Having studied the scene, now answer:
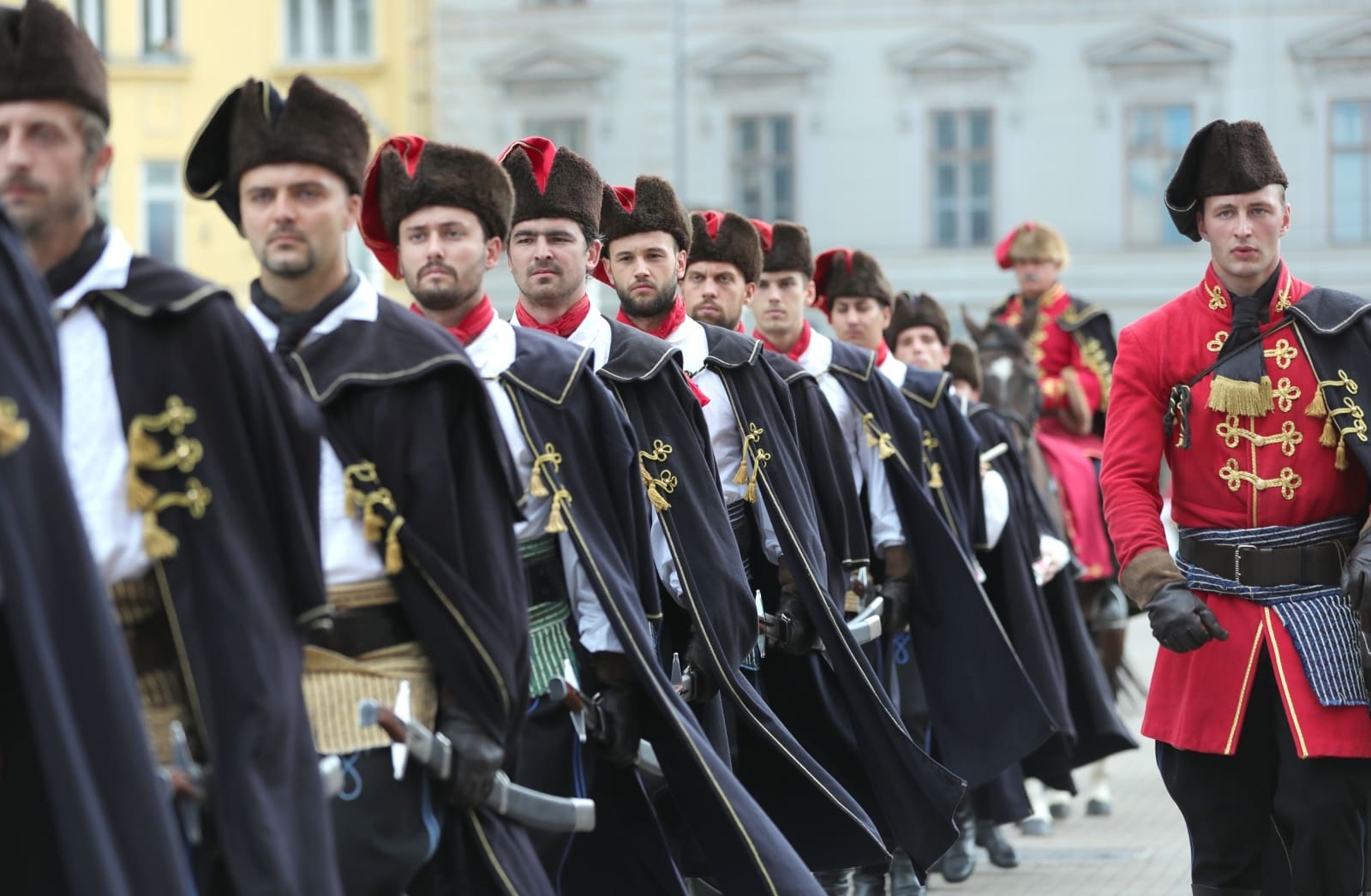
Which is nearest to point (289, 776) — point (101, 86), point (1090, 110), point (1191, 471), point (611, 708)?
point (101, 86)

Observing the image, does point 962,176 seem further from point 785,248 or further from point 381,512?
point 381,512

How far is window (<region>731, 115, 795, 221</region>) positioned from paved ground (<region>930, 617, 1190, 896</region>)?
23.5 meters

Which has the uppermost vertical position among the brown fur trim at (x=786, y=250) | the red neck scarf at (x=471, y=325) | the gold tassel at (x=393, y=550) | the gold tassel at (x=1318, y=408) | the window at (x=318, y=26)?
the window at (x=318, y=26)

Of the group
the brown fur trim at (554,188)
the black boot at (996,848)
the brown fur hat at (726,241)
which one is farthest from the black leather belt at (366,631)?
the black boot at (996,848)

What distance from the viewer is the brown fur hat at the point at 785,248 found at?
29.7 feet

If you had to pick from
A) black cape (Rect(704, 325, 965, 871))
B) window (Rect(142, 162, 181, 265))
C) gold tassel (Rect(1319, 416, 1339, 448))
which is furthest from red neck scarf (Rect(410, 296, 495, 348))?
window (Rect(142, 162, 181, 265))

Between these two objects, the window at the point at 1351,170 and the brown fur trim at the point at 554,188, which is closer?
the brown fur trim at the point at 554,188

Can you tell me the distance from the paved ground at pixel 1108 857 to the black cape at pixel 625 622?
133 inches

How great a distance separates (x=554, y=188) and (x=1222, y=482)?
1.89 m

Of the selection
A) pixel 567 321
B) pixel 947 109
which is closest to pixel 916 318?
pixel 567 321

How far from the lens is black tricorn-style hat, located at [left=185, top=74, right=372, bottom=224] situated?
4840 mm

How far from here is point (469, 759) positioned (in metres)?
4.88

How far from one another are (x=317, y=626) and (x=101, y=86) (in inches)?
39.8

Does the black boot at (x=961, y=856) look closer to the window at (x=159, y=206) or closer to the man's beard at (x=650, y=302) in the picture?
the man's beard at (x=650, y=302)
